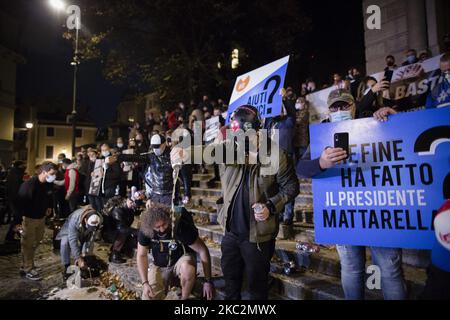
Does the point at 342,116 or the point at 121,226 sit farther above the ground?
the point at 342,116

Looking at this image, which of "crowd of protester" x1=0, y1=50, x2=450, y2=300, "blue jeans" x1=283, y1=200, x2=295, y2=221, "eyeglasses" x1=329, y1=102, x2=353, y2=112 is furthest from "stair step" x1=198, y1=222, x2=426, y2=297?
"eyeglasses" x1=329, y1=102, x2=353, y2=112

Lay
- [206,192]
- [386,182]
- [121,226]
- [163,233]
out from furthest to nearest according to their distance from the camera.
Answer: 1. [206,192]
2. [121,226]
3. [163,233]
4. [386,182]

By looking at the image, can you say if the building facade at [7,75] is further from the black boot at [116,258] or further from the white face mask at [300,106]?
the white face mask at [300,106]

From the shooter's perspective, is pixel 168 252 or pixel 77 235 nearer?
pixel 168 252

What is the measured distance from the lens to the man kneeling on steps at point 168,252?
3465mm

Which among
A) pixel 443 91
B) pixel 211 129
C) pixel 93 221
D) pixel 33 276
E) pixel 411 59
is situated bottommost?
pixel 33 276

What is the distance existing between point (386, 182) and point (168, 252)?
8.32 feet

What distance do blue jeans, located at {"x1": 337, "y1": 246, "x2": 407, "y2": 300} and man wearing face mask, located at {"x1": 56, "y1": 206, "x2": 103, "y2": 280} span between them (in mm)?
4134

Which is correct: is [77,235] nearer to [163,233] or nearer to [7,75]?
[163,233]

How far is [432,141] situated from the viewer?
239 centimetres

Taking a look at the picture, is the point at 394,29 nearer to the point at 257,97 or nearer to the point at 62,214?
the point at 257,97

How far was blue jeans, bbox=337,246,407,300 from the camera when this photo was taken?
2.49 meters

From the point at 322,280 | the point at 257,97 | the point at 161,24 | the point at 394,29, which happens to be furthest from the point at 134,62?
the point at 322,280

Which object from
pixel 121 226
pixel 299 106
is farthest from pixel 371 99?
pixel 121 226
